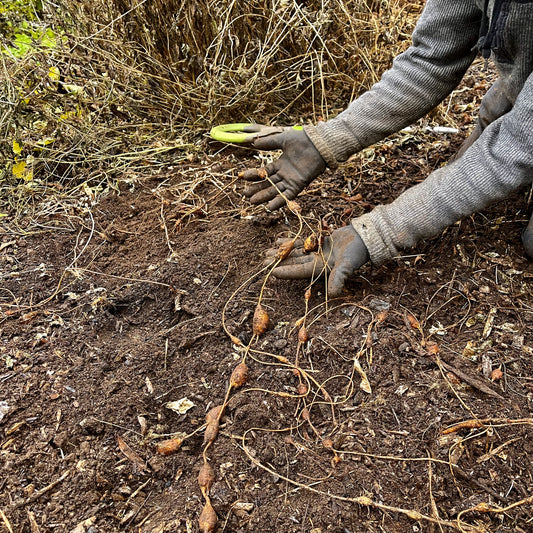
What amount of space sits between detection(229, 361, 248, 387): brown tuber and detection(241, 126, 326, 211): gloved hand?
25.0 inches

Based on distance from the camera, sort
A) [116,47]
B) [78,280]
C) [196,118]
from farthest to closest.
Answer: [196,118]
[116,47]
[78,280]

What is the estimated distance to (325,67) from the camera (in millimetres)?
2537

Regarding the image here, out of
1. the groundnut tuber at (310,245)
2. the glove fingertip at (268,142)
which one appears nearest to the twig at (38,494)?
the groundnut tuber at (310,245)

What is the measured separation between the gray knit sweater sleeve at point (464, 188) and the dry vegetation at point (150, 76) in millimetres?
965

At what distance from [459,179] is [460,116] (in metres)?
1.31

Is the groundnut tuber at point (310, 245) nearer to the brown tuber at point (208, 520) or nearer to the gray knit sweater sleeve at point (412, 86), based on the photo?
the gray knit sweater sleeve at point (412, 86)

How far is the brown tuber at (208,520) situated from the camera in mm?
1186

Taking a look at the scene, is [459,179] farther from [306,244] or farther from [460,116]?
[460,116]

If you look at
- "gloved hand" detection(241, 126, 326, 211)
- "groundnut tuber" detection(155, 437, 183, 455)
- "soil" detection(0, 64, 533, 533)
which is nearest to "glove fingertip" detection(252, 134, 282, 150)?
"gloved hand" detection(241, 126, 326, 211)

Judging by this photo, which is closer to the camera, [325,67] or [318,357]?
[318,357]

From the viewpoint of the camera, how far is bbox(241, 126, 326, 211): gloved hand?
6.04 ft

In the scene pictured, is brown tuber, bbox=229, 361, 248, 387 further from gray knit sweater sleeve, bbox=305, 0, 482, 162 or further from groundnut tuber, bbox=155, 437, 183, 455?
gray knit sweater sleeve, bbox=305, 0, 482, 162

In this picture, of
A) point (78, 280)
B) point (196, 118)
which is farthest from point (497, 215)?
point (78, 280)

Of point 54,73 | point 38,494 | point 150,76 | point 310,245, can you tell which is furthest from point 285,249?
point 54,73
